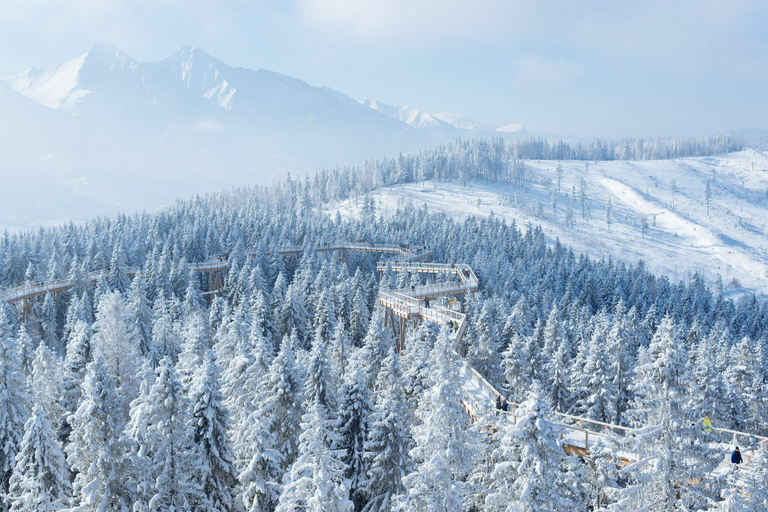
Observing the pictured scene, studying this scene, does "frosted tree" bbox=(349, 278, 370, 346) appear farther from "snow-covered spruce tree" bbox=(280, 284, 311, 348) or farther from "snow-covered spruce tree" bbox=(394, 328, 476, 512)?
"snow-covered spruce tree" bbox=(394, 328, 476, 512)

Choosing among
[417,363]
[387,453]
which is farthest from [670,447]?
[417,363]

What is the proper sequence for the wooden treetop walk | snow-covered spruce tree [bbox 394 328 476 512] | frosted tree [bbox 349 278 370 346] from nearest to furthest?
snow-covered spruce tree [bbox 394 328 476 512] < the wooden treetop walk < frosted tree [bbox 349 278 370 346]

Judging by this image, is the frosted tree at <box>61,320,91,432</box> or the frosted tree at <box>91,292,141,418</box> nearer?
the frosted tree at <box>61,320,91,432</box>

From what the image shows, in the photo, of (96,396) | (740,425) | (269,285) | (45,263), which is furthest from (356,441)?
(45,263)

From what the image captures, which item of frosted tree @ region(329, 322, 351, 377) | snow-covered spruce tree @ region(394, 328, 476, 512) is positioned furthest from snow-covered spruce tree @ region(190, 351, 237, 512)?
frosted tree @ region(329, 322, 351, 377)

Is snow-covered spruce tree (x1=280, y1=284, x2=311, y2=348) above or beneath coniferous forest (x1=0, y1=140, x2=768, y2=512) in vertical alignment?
beneath

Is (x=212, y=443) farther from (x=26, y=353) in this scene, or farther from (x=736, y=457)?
(x=26, y=353)
